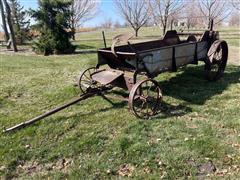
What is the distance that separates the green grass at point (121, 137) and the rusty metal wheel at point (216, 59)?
1.34 ft

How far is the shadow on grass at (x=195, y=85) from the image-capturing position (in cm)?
659

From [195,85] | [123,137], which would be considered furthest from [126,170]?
[195,85]

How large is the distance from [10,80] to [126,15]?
1493 cm

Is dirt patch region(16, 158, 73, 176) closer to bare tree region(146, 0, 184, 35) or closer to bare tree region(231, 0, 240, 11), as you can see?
bare tree region(146, 0, 184, 35)

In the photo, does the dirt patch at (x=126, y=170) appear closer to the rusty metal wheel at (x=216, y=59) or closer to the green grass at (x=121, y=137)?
the green grass at (x=121, y=137)

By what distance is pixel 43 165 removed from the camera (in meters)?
4.11

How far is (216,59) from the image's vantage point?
795 centimetres

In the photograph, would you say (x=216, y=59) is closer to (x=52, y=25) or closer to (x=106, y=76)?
(x=106, y=76)

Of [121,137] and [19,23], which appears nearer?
[121,137]

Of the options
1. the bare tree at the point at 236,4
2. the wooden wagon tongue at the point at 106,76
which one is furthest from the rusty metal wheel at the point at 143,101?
the bare tree at the point at 236,4

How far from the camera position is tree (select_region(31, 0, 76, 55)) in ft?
47.4

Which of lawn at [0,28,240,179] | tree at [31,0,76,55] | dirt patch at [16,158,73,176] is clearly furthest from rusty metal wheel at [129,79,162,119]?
tree at [31,0,76,55]

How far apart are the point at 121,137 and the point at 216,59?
4479 millimetres

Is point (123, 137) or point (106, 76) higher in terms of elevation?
point (106, 76)
